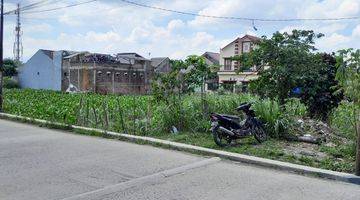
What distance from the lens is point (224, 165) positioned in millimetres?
8719

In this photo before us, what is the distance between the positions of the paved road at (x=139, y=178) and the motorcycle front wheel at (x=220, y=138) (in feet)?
3.01

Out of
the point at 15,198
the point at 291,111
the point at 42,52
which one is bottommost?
the point at 15,198

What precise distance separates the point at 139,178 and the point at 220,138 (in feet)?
11.1

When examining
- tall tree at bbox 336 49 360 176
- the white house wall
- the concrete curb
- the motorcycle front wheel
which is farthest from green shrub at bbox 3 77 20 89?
tall tree at bbox 336 49 360 176

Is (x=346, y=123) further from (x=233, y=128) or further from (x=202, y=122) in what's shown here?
(x=202, y=122)

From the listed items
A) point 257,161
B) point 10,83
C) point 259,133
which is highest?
point 10,83

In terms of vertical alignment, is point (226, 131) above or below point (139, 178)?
above

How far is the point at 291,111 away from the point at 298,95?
1.13 meters

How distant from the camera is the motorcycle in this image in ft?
33.6

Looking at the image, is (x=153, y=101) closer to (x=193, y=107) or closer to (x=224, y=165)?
(x=193, y=107)

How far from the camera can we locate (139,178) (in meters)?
7.47

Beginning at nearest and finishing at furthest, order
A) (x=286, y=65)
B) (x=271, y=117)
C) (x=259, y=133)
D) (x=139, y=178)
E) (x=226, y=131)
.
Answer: (x=139, y=178) < (x=226, y=131) < (x=259, y=133) < (x=271, y=117) < (x=286, y=65)

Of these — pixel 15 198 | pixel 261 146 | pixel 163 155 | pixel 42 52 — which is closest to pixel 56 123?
pixel 163 155

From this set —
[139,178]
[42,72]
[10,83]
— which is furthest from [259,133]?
[10,83]
